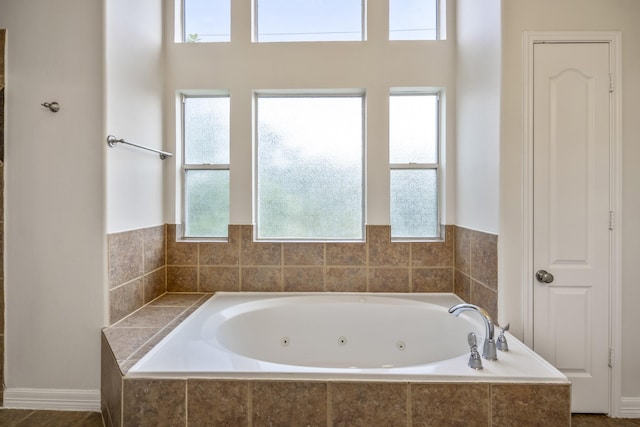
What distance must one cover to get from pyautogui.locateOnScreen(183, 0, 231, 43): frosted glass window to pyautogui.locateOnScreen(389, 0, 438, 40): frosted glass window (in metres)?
1.24

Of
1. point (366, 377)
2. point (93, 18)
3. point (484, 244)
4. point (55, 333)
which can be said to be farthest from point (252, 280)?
point (93, 18)

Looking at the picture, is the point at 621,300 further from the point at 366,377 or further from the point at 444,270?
the point at 366,377

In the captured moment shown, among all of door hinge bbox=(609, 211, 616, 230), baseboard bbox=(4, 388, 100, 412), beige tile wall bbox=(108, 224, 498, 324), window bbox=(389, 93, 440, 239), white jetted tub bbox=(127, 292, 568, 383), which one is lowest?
baseboard bbox=(4, 388, 100, 412)

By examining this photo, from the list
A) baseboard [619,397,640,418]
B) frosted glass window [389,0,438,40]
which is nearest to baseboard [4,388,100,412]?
baseboard [619,397,640,418]

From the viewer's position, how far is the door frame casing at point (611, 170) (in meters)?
1.67

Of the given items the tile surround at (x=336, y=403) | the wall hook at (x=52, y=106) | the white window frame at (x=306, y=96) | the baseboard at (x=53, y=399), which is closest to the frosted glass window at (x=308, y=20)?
the white window frame at (x=306, y=96)

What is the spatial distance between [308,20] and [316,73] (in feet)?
1.53

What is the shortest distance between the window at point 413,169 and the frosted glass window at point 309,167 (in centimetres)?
26

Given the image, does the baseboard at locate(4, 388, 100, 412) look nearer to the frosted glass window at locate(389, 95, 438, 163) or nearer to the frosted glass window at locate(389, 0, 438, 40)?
the frosted glass window at locate(389, 95, 438, 163)

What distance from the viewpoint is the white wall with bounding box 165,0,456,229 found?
7.54 feet

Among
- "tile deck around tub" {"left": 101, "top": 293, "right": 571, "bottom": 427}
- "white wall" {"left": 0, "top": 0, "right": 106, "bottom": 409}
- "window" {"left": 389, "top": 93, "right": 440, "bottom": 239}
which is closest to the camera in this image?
"tile deck around tub" {"left": 101, "top": 293, "right": 571, "bottom": 427}

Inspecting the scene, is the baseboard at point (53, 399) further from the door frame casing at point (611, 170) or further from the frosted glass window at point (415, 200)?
A: the door frame casing at point (611, 170)

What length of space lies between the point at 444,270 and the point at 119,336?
6.64ft

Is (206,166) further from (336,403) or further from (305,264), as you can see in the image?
(336,403)
